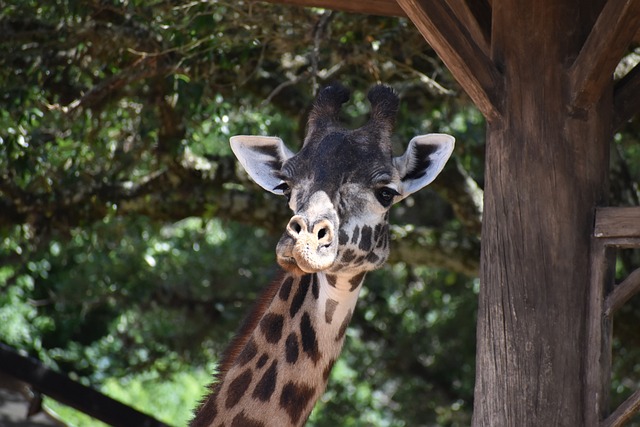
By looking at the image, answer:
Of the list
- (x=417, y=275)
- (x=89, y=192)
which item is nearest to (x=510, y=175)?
(x=89, y=192)

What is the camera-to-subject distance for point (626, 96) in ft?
13.7

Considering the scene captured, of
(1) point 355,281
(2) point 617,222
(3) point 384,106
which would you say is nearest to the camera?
(2) point 617,222

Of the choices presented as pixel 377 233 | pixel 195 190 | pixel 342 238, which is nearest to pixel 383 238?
pixel 377 233

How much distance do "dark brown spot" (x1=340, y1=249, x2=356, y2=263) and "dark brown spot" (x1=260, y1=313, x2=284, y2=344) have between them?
50cm

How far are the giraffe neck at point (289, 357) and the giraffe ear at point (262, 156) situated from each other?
46 cm

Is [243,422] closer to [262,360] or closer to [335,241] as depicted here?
[262,360]

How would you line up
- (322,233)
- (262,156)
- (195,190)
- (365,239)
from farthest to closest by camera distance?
1. (195,190)
2. (262,156)
3. (365,239)
4. (322,233)

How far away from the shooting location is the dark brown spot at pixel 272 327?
4.30 meters

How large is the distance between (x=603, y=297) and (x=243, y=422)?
154 centimetres

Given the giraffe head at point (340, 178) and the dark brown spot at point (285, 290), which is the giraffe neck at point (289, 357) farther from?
the giraffe head at point (340, 178)

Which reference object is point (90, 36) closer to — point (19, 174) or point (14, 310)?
point (19, 174)

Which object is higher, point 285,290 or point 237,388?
point 285,290

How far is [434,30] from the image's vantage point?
12.5ft

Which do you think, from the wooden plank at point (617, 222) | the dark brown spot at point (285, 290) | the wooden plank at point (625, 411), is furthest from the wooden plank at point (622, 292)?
the dark brown spot at point (285, 290)
